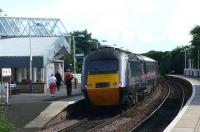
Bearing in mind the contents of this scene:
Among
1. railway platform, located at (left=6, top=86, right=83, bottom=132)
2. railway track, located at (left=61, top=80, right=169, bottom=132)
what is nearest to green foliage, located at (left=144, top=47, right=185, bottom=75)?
railway track, located at (left=61, top=80, right=169, bottom=132)

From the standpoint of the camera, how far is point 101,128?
2278 centimetres

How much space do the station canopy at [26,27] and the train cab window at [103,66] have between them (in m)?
50.0

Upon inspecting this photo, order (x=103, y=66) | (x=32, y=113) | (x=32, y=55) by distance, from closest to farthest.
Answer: (x=32, y=113) → (x=103, y=66) → (x=32, y=55)

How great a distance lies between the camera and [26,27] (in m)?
85.1

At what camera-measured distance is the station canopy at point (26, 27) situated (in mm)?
80625

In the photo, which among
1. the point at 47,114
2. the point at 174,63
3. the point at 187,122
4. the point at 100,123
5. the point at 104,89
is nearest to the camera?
the point at 187,122

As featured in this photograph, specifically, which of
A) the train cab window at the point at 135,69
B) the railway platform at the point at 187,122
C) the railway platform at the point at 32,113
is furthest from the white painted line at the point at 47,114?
the railway platform at the point at 187,122

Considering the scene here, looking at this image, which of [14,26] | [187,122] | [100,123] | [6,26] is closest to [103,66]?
[100,123]

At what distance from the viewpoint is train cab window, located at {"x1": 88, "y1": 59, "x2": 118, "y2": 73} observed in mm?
27983

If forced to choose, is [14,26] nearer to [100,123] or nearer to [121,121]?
[121,121]

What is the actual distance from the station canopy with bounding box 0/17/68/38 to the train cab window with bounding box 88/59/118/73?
5003 centimetres

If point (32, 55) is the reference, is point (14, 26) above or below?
above

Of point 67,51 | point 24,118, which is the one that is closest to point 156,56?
point 67,51

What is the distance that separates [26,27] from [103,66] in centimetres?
5810
